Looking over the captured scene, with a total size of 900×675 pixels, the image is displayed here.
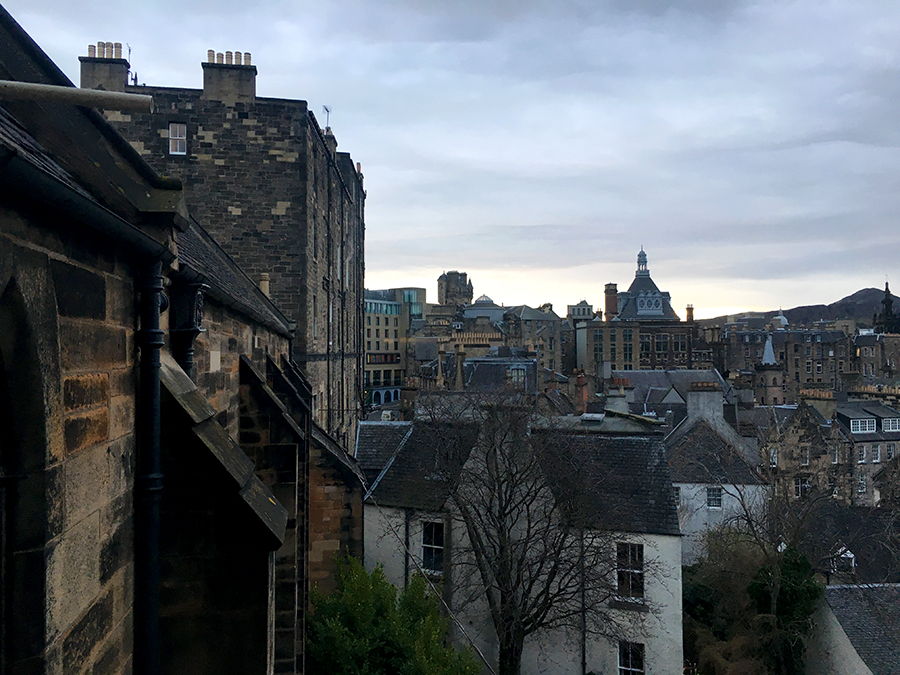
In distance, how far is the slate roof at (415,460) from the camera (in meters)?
17.5

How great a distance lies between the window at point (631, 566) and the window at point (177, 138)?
54.2 feet

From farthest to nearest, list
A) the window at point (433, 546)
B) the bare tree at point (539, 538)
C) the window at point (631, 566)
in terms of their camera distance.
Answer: the window at point (433, 546) < the window at point (631, 566) < the bare tree at point (539, 538)

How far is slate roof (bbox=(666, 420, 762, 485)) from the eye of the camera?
87.8 ft

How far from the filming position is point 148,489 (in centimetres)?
364

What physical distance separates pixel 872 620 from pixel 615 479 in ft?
26.9

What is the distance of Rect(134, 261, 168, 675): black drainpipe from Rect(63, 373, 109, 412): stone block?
1.45 feet

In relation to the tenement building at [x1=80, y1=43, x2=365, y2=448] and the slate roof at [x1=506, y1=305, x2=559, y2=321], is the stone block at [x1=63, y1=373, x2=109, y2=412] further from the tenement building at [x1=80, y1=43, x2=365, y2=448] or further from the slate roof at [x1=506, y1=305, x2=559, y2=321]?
the slate roof at [x1=506, y1=305, x2=559, y2=321]

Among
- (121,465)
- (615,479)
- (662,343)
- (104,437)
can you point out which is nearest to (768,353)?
(662,343)

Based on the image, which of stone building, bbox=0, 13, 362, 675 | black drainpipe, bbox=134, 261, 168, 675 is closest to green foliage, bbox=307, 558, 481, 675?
stone building, bbox=0, 13, 362, 675

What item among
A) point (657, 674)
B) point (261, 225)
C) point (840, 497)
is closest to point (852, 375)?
point (840, 497)

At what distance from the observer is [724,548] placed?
73.2ft

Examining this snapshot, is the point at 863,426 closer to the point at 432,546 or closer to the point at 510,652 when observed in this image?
the point at 510,652

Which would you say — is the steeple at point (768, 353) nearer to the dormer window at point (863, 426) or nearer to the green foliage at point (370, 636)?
the dormer window at point (863, 426)

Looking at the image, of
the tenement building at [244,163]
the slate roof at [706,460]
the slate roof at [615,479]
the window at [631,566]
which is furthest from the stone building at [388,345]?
the window at [631,566]
